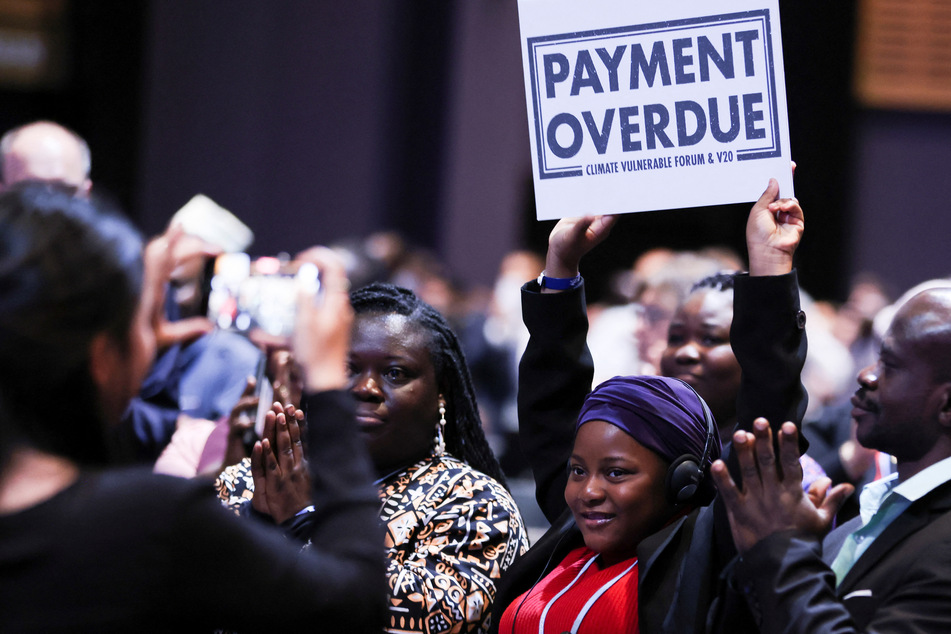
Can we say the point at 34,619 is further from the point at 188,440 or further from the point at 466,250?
the point at 466,250

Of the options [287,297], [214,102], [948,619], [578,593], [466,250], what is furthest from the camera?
[466,250]

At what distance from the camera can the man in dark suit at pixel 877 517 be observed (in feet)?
6.51

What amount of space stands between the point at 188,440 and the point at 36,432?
1932 millimetres

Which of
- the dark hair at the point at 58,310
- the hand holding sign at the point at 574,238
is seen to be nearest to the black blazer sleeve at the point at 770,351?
the hand holding sign at the point at 574,238

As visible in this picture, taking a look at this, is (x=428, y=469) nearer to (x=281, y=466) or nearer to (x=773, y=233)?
(x=281, y=466)

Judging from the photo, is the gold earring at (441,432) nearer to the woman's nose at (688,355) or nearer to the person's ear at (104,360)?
the woman's nose at (688,355)

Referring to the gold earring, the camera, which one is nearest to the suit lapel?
the gold earring

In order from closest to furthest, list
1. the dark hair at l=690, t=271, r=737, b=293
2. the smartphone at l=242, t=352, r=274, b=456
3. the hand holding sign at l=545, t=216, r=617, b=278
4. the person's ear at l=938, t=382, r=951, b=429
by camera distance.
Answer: the person's ear at l=938, t=382, r=951, b=429, the hand holding sign at l=545, t=216, r=617, b=278, the smartphone at l=242, t=352, r=274, b=456, the dark hair at l=690, t=271, r=737, b=293

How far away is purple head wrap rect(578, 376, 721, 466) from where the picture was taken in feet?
8.05

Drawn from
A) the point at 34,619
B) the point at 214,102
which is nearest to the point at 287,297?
the point at 34,619

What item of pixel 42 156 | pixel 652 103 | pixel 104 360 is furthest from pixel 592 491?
pixel 42 156

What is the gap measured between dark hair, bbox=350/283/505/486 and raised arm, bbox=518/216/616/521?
23cm

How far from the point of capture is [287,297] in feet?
9.90

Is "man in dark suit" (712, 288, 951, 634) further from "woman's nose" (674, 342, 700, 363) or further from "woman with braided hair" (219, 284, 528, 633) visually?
"woman's nose" (674, 342, 700, 363)
